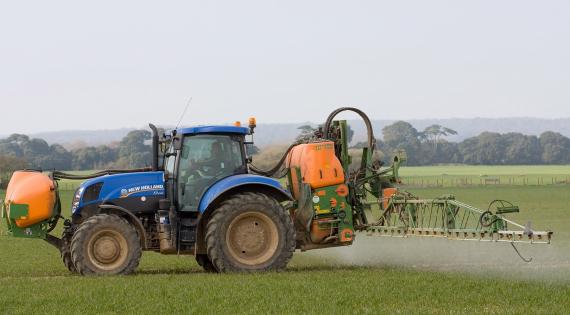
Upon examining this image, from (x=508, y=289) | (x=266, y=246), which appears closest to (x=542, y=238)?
(x=508, y=289)

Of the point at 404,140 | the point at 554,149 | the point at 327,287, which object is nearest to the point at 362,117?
the point at 327,287

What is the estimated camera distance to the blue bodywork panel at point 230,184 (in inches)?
593

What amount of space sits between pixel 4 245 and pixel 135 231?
10775mm

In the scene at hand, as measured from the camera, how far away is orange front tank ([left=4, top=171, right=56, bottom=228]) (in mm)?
15203

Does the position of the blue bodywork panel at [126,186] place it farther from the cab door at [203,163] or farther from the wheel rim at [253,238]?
the wheel rim at [253,238]

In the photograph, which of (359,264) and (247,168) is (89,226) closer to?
(247,168)

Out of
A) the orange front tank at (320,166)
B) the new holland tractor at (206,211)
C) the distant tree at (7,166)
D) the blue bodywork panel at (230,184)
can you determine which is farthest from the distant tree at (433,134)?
the blue bodywork panel at (230,184)

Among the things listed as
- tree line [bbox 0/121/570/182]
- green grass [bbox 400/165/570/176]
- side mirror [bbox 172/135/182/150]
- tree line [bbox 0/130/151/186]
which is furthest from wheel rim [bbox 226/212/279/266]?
green grass [bbox 400/165/570/176]

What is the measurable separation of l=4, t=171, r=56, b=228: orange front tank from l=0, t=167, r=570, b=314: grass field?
39.0 inches

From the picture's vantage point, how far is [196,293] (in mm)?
12422

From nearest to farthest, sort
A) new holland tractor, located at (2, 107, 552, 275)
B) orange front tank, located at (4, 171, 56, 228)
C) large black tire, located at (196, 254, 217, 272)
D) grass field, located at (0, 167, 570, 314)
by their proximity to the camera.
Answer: grass field, located at (0, 167, 570, 314) < new holland tractor, located at (2, 107, 552, 275) < orange front tank, located at (4, 171, 56, 228) < large black tire, located at (196, 254, 217, 272)

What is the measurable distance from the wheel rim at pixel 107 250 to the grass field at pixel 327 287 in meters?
0.53

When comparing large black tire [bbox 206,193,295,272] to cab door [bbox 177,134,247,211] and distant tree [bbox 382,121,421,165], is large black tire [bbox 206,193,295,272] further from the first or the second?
distant tree [bbox 382,121,421,165]

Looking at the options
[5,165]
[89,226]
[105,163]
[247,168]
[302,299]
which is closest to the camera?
[302,299]
